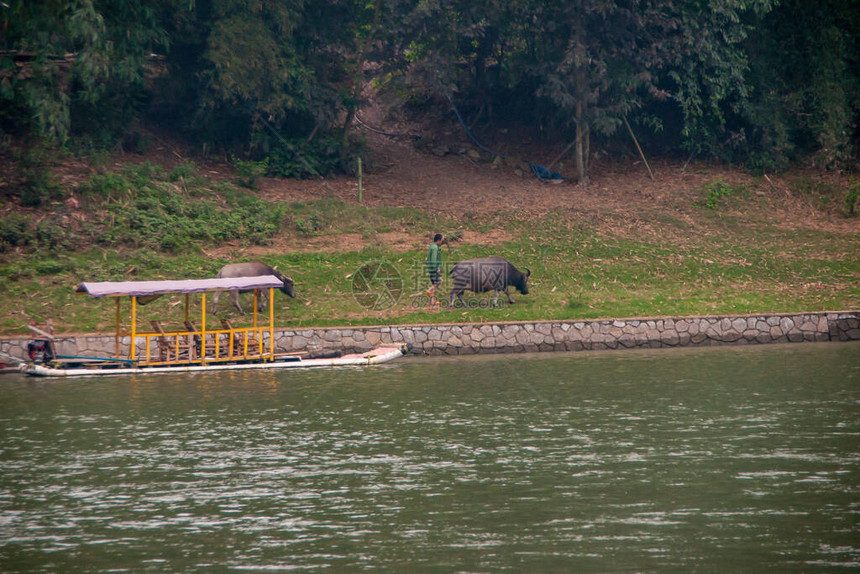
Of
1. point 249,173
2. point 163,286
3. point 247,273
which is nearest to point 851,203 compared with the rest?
point 249,173

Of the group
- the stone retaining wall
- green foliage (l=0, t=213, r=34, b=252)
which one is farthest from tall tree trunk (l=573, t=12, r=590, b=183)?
green foliage (l=0, t=213, r=34, b=252)

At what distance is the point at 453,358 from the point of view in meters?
22.5

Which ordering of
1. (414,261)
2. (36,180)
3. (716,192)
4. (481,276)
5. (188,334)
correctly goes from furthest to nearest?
1. (716,192)
2. (36,180)
3. (414,261)
4. (481,276)
5. (188,334)

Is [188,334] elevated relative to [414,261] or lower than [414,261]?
lower

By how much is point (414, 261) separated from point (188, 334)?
826cm

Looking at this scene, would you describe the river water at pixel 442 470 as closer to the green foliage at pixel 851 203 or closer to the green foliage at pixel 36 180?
the green foliage at pixel 36 180

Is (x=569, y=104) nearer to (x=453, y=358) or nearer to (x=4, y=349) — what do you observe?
(x=453, y=358)

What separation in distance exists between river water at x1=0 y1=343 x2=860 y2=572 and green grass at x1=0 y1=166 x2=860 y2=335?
4002 mm

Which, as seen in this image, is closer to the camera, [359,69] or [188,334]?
[188,334]

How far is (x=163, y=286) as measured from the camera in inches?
818

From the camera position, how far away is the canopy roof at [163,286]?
20344mm

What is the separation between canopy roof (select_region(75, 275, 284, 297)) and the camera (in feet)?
66.7

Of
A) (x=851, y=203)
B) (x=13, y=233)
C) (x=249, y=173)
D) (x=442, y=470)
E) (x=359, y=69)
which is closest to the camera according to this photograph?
(x=442, y=470)

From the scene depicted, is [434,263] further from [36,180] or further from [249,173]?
[36,180]
